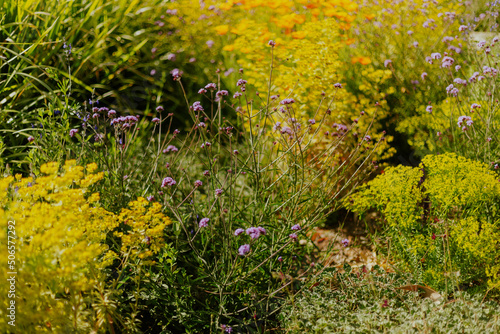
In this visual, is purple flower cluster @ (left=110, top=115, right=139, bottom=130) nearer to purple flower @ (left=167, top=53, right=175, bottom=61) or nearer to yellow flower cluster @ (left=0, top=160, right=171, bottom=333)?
yellow flower cluster @ (left=0, top=160, right=171, bottom=333)

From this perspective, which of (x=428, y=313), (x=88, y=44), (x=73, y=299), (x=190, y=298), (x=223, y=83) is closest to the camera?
(x=73, y=299)

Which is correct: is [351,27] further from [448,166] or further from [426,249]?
[426,249]

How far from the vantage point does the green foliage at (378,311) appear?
1928 mm

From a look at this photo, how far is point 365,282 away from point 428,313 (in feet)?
1.09

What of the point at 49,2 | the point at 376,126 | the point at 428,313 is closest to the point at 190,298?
the point at 428,313

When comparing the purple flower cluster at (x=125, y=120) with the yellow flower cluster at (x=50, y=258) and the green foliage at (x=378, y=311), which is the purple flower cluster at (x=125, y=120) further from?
the green foliage at (x=378, y=311)

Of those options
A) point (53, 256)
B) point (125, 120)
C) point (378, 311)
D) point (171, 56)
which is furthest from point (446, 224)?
point (171, 56)

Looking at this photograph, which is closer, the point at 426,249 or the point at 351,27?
the point at 426,249

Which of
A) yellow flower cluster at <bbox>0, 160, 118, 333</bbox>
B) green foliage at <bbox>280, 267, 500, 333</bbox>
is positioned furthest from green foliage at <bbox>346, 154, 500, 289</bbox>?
yellow flower cluster at <bbox>0, 160, 118, 333</bbox>

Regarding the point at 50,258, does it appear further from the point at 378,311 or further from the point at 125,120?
the point at 378,311

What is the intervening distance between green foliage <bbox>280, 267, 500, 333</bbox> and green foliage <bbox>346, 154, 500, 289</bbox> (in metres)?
0.16

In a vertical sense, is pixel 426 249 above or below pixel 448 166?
below

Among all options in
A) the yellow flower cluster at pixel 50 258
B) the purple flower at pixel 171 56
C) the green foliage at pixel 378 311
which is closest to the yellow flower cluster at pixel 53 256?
the yellow flower cluster at pixel 50 258

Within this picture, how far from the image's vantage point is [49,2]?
434 centimetres
